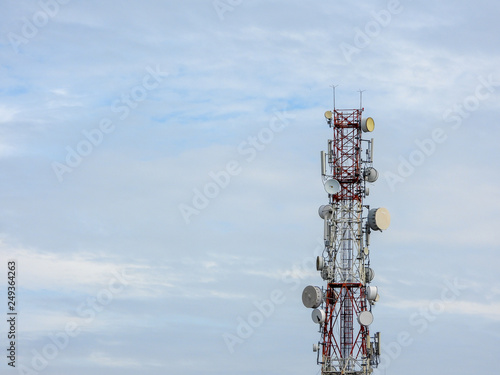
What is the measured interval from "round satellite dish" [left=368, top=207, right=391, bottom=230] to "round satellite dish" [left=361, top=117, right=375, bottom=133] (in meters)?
6.88

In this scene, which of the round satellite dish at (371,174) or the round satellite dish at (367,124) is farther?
the round satellite dish at (367,124)

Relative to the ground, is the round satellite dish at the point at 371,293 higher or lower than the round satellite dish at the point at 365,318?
higher

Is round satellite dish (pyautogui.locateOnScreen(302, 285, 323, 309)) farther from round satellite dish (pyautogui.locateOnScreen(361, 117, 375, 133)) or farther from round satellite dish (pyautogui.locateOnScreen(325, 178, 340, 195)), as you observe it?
round satellite dish (pyautogui.locateOnScreen(361, 117, 375, 133))

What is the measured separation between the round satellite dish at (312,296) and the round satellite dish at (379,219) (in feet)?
23.8

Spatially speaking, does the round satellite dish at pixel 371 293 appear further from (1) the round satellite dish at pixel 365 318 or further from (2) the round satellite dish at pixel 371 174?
(2) the round satellite dish at pixel 371 174

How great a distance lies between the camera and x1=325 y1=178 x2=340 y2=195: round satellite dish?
107 metres

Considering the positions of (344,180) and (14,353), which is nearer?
(14,353)

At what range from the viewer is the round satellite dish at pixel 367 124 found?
4218 inches

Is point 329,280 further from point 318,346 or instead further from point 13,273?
point 13,273

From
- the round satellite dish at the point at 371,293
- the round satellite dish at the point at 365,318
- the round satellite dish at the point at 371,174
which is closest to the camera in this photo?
the round satellite dish at the point at 365,318

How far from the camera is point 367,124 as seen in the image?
10706 centimetres

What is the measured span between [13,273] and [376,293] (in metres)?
30.3

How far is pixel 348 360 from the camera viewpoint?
10519cm

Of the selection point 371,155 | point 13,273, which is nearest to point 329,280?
point 371,155
